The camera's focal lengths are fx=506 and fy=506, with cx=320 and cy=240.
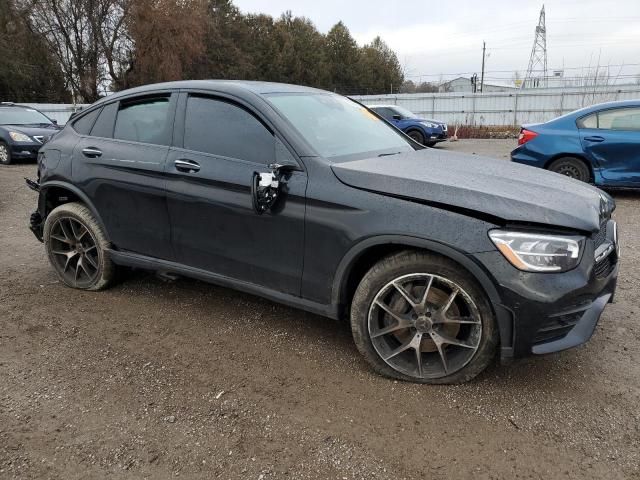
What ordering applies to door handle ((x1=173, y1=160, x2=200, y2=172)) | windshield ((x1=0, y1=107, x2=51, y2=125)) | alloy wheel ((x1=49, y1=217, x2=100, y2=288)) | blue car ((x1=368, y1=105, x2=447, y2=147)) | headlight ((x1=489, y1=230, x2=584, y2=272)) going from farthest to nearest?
blue car ((x1=368, y1=105, x2=447, y2=147)) → windshield ((x1=0, y1=107, x2=51, y2=125)) → alloy wheel ((x1=49, y1=217, x2=100, y2=288)) → door handle ((x1=173, y1=160, x2=200, y2=172)) → headlight ((x1=489, y1=230, x2=584, y2=272))

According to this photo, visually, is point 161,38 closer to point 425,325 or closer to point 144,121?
point 144,121

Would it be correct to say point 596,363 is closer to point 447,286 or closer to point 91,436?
point 447,286

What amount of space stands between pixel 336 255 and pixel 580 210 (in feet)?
4.30

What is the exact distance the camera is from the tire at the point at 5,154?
12338mm

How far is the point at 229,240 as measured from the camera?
3285 mm

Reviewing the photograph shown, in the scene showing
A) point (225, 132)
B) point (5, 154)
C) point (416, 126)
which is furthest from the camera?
point (416, 126)

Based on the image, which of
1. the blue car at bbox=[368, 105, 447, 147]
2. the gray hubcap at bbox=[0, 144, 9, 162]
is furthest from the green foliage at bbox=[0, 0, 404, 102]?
the blue car at bbox=[368, 105, 447, 147]

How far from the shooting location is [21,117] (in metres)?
13.1

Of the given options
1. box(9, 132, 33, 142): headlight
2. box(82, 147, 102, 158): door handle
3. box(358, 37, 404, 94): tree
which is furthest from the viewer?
box(358, 37, 404, 94): tree

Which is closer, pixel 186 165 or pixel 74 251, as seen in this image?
pixel 186 165

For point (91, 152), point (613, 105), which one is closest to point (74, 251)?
point (91, 152)

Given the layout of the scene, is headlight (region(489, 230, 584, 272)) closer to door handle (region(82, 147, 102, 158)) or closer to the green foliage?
door handle (region(82, 147, 102, 158))

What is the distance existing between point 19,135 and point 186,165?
1117 cm

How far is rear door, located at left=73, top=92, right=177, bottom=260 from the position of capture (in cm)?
362
